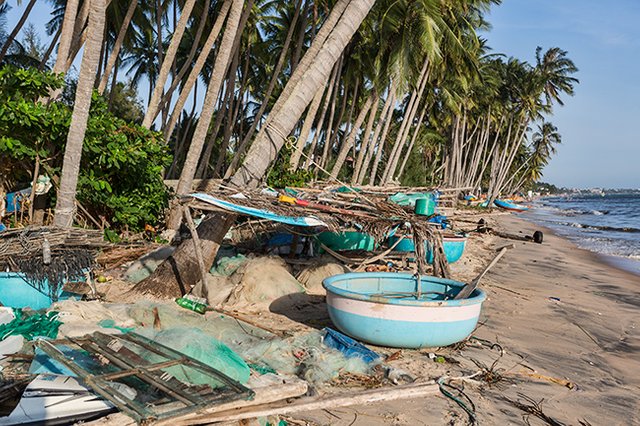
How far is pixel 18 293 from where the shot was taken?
Answer: 6.79 metres

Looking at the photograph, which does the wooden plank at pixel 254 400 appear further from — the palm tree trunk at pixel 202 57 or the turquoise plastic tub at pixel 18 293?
the palm tree trunk at pixel 202 57

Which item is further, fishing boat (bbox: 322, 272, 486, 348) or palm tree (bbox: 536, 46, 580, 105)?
palm tree (bbox: 536, 46, 580, 105)

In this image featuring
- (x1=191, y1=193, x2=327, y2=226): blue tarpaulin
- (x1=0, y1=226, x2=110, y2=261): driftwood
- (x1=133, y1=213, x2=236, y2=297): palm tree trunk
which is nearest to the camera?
(x1=0, y1=226, x2=110, y2=261): driftwood

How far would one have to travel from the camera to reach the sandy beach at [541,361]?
202 inches

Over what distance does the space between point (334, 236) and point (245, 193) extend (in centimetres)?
376

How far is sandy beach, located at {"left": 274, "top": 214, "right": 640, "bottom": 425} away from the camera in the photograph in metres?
5.14

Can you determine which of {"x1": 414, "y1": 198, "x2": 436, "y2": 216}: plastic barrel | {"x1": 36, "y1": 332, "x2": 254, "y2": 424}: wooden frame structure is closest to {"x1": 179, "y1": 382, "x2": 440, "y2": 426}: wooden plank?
{"x1": 36, "y1": 332, "x2": 254, "y2": 424}: wooden frame structure

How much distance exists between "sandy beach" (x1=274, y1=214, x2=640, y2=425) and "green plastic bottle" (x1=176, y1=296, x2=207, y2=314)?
3.20 meters

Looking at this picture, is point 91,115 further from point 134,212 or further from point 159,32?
point 159,32

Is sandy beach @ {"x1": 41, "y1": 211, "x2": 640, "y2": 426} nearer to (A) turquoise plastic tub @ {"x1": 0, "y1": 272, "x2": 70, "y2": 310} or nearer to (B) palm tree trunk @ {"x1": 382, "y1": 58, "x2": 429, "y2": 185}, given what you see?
(A) turquoise plastic tub @ {"x1": 0, "y1": 272, "x2": 70, "y2": 310}

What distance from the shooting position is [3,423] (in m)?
3.56

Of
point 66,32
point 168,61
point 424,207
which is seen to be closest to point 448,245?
point 424,207

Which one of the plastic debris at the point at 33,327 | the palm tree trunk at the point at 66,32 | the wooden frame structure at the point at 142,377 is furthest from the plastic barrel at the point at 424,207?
the palm tree trunk at the point at 66,32

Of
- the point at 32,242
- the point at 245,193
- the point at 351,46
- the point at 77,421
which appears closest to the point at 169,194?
the point at 245,193
